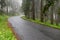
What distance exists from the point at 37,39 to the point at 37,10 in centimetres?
6373

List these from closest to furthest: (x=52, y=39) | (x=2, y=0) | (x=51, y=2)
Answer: (x=52, y=39), (x=51, y=2), (x=2, y=0)

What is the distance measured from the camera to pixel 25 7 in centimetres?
6181

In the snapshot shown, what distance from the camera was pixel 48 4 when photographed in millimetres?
36625

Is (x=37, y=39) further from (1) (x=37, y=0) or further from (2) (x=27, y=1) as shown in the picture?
(1) (x=37, y=0)

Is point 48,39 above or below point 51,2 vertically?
below

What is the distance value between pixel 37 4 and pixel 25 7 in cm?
1615

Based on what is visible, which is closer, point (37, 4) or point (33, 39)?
point (33, 39)

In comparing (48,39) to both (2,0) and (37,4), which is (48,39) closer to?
(2,0)

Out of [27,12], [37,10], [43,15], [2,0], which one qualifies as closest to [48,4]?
[43,15]

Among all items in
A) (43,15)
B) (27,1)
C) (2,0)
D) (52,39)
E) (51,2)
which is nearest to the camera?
(52,39)

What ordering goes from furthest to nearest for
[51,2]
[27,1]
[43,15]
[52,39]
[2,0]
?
1. [2,0]
2. [27,1]
3. [43,15]
4. [51,2]
5. [52,39]

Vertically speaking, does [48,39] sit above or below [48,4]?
below

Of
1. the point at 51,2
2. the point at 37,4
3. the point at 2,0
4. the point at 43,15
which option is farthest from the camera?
the point at 37,4

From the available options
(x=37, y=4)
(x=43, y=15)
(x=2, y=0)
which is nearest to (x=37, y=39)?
(x=43, y=15)
